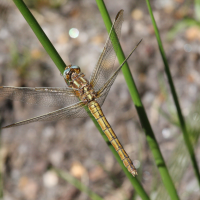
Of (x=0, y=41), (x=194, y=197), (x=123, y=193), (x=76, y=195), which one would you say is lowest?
(x=194, y=197)

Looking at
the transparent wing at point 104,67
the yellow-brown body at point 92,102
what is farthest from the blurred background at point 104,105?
the transparent wing at point 104,67

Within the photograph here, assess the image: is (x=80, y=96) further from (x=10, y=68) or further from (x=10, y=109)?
(x=10, y=68)

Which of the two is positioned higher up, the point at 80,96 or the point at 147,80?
the point at 147,80

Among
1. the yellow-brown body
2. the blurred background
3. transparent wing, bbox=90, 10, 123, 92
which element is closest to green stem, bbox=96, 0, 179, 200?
the yellow-brown body

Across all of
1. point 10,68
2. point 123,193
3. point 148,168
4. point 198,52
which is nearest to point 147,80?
point 198,52

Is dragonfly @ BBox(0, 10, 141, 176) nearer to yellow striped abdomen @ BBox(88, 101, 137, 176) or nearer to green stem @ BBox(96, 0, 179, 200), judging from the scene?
yellow striped abdomen @ BBox(88, 101, 137, 176)

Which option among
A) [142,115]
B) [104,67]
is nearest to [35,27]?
[142,115]

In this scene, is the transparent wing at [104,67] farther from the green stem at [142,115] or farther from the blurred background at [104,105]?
the blurred background at [104,105]
